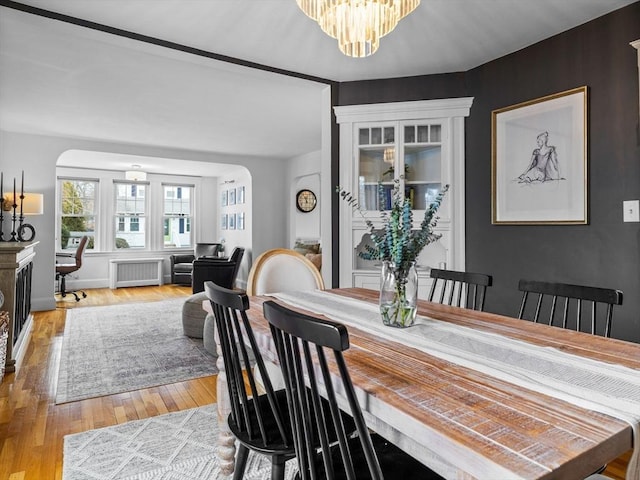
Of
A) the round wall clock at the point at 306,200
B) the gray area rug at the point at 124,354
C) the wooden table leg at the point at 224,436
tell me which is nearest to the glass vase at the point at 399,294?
the wooden table leg at the point at 224,436

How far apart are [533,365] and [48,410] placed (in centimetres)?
276

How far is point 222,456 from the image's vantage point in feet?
5.52

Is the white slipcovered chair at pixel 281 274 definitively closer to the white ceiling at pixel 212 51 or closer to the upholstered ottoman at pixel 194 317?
the white ceiling at pixel 212 51

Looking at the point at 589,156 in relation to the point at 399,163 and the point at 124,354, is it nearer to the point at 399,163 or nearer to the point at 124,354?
the point at 399,163

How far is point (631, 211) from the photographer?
2295mm

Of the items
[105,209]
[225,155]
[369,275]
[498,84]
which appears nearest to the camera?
[498,84]

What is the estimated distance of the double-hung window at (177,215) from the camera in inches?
348

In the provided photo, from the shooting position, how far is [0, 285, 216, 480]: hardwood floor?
78.3 inches

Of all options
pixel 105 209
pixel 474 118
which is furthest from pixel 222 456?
pixel 105 209

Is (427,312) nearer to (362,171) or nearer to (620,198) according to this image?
(620,198)

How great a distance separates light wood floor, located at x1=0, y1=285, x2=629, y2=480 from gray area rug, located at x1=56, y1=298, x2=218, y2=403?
0.11 m

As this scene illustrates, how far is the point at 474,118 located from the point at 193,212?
23.4 feet

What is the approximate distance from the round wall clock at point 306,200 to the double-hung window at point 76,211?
3996 millimetres

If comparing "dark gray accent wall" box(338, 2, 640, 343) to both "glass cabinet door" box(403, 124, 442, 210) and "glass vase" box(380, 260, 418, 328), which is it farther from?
"glass vase" box(380, 260, 418, 328)
